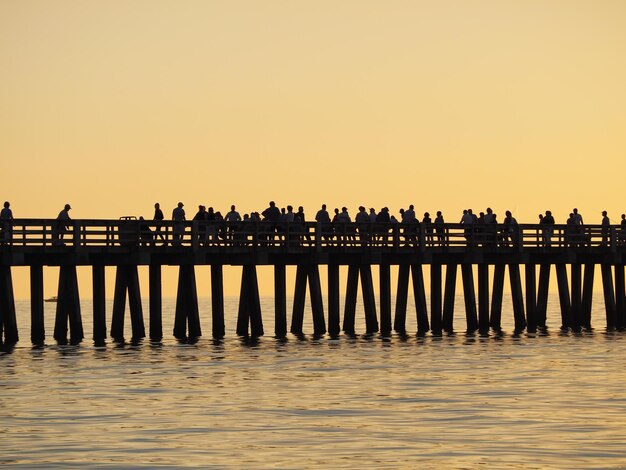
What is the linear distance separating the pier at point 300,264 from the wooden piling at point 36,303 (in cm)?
4

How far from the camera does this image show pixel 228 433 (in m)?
27.3

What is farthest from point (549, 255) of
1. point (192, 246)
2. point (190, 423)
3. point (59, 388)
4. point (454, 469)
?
point (454, 469)

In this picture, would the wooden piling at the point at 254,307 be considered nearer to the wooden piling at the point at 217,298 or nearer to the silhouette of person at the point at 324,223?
the wooden piling at the point at 217,298

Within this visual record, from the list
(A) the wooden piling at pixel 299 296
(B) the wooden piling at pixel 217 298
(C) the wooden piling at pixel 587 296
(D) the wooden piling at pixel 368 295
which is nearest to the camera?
(B) the wooden piling at pixel 217 298

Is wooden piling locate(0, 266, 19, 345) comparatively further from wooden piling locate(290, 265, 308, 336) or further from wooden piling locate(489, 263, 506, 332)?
wooden piling locate(489, 263, 506, 332)

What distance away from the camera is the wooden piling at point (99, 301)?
165ft

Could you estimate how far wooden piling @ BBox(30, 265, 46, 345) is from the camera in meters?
49.2

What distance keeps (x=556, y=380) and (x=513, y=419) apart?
794cm

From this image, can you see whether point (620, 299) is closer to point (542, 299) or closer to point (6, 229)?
point (542, 299)

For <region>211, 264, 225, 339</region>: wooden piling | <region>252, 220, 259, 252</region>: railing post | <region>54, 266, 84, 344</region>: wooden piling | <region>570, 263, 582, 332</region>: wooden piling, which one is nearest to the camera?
<region>54, 266, 84, 344</region>: wooden piling

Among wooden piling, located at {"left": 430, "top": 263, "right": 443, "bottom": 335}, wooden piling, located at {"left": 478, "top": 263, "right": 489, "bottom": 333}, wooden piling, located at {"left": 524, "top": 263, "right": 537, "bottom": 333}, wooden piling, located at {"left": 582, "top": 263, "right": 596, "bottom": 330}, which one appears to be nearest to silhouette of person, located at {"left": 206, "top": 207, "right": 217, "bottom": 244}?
wooden piling, located at {"left": 430, "top": 263, "right": 443, "bottom": 335}

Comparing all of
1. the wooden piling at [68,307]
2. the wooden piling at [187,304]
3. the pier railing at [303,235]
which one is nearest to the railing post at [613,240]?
the pier railing at [303,235]

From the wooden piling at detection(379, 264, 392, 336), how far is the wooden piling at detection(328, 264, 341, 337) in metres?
1.61

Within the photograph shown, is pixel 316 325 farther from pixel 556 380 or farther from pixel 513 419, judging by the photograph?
pixel 513 419
